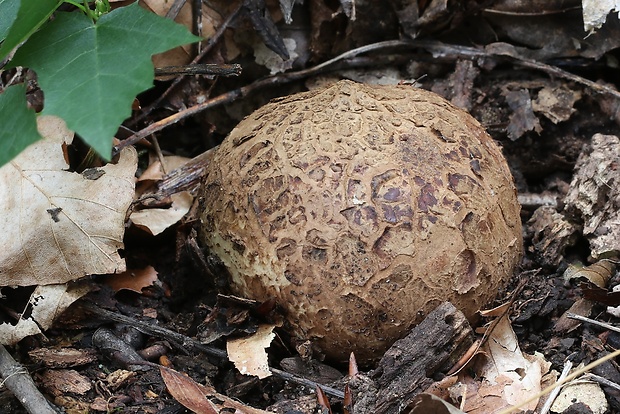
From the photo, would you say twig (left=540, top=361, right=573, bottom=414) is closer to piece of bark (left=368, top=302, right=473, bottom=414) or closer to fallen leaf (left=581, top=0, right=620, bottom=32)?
piece of bark (left=368, top=302, right=473, bottom=414)

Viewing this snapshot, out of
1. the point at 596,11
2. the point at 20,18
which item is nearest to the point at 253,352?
the point at 20,18

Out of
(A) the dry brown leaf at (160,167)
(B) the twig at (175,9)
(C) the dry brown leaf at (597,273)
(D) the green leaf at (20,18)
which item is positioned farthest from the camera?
(B) the twig at (175,9)

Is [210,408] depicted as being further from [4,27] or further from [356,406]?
[4,27]

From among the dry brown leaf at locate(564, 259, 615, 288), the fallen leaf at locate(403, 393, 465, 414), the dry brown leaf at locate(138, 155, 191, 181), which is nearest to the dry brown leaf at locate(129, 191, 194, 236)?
the dry brown leaf at locate(138, 155, 191, 181)

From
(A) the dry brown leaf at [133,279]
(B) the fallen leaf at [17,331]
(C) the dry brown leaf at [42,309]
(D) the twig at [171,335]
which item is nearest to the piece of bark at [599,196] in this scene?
(D) the twig at [171,335]

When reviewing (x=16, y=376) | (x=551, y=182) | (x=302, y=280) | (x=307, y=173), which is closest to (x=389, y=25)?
(x=551, y=182)

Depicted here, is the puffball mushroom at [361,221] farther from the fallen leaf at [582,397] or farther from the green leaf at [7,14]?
the green leaf at [7,14]
